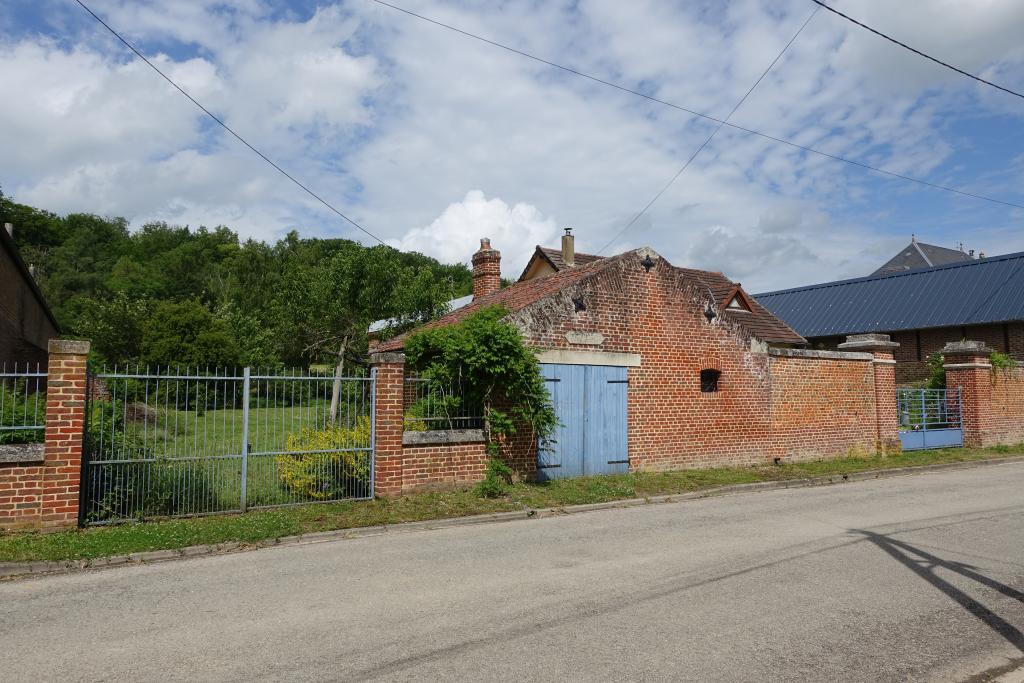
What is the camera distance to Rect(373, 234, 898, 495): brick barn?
34.5 feet

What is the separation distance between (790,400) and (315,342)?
20853 millimetres

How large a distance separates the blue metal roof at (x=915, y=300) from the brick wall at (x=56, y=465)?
96.9 feet

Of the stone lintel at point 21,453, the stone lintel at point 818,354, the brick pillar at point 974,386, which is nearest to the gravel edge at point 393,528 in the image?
the stone lintel at point 21,453

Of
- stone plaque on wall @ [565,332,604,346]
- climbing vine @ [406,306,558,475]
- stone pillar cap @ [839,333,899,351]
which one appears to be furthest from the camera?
stone pillar cap @ [839,333,899,351]

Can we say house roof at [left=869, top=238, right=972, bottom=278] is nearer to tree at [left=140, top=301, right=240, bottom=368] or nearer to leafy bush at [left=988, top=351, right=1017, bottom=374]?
leafy bush at [left=988, top=351, right=1017, bottom=374]

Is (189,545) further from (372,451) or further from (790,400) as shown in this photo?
(790,400)

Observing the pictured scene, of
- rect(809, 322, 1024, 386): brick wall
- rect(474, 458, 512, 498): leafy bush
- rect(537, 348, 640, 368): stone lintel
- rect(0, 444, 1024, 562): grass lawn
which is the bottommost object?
rect(0, 444, 1024, 562): grass lawn

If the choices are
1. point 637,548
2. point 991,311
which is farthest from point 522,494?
point 991,311

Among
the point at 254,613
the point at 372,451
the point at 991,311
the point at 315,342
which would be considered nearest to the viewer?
the point at 254,613

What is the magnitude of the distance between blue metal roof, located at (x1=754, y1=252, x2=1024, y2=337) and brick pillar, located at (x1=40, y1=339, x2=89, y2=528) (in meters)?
29.5

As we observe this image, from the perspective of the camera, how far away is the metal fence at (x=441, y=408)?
1059 centimetres

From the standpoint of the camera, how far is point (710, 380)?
14.0 metres

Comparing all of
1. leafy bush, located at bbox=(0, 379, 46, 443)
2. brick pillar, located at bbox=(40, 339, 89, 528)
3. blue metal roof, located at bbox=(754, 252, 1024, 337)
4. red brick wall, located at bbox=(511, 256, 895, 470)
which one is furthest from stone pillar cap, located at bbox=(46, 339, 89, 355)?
blue metal roof, located at bbox=(754, 252, 1024, 337)

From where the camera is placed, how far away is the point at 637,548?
7352mm
